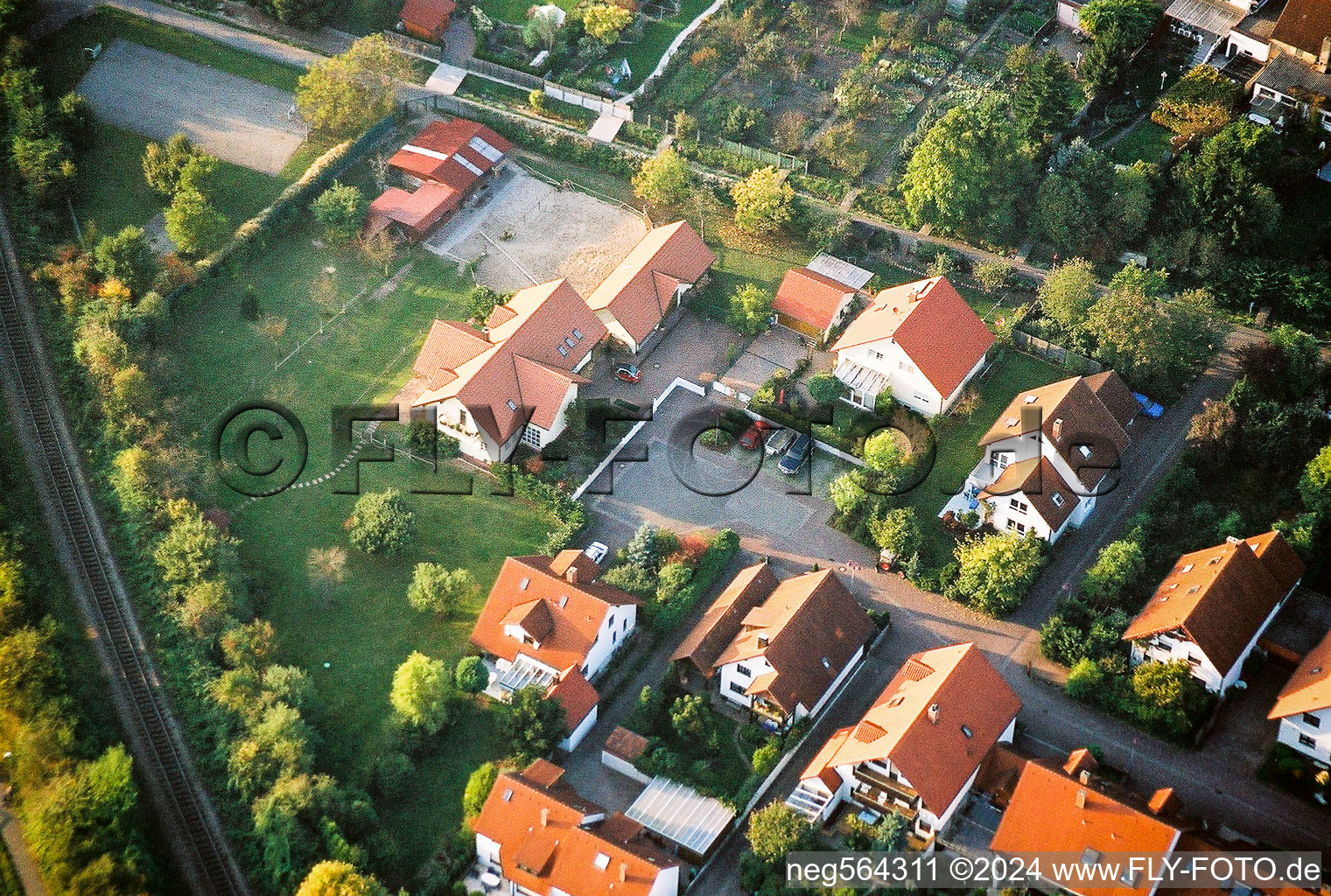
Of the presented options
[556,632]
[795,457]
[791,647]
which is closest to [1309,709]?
[791,647]

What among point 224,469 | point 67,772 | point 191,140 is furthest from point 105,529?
point 191,140

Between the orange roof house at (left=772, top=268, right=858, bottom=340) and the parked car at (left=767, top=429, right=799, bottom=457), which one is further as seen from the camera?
the orange roof house at (left=772, top=268, right=858, bottom=340)

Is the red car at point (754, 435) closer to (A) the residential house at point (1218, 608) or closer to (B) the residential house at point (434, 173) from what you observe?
(A) the residential house at point (1218, 608)

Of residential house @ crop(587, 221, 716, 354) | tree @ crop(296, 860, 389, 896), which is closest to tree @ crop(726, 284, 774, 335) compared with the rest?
residential house @ crop(587, 221, 716, 354)

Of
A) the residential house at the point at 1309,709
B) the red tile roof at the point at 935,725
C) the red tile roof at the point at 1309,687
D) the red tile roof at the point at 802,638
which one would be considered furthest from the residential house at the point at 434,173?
the residential house at the point at 1309,709

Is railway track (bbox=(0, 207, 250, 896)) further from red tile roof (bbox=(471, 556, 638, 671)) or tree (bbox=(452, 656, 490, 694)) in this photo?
red tile roof (bbox=(471, 556, 638, 671))

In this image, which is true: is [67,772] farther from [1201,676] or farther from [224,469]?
[1201,676]

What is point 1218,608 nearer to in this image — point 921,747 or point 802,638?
point 921,747
